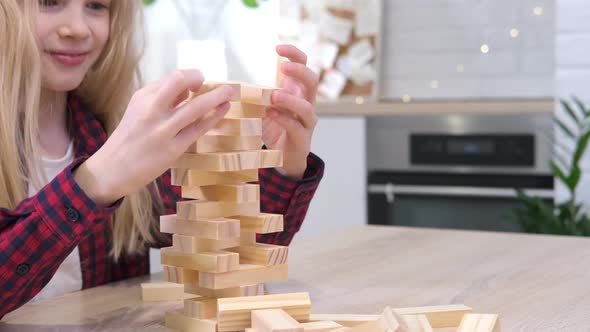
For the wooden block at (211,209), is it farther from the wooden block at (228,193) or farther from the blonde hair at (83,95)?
the blonde hair at (83,95)

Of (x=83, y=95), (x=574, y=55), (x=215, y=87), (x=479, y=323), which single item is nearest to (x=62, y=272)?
(x=83, y=95)

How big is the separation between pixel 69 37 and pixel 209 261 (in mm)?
750

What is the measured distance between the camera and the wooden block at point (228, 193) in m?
0.97

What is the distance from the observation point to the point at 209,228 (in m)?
0.94

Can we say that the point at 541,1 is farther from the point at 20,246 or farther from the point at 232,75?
the point at 20,246

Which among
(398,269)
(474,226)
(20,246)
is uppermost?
(20,246)

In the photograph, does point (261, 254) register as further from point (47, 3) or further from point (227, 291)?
point (47, 3)

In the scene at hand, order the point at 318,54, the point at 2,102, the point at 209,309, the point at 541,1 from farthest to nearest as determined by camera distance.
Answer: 1. the point at 318,54
2. the point at 541,1
3. the point at 2,102
4. the point at 209,309

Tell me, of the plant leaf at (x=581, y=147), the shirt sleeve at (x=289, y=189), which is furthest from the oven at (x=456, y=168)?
the shirt sleeve at (x=289, y=189)

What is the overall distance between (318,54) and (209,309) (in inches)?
125

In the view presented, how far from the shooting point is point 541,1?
3760 mm

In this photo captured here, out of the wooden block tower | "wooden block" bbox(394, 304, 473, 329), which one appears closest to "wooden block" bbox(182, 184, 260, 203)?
the wooden block tower

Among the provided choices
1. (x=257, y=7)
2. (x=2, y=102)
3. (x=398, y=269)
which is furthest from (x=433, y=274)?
(x=257, y=7)

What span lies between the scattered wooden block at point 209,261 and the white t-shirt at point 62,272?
0.70m
